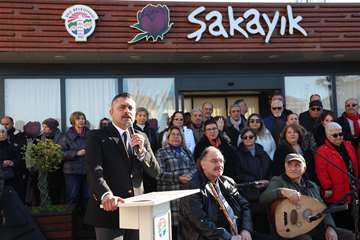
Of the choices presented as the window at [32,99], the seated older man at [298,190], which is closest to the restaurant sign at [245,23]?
the window at [32,99]

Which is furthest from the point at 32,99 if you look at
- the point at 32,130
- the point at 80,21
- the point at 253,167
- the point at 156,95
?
the point at 253,167

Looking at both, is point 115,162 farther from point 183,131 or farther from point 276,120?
point 276,120

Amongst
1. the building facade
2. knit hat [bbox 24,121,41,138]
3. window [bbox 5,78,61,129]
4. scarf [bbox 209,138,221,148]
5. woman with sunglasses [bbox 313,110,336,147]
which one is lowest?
scarf [bbox 209,138,221,148]

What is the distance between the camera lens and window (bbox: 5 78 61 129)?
938cm

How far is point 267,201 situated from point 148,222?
8.14ft

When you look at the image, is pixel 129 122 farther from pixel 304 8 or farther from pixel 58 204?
pixel 304 8

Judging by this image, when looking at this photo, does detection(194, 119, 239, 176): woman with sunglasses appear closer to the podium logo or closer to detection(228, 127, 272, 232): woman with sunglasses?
detection(228, 127, 272, 232): woman with sunglasses

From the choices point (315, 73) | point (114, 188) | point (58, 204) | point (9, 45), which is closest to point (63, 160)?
point (58, 204)

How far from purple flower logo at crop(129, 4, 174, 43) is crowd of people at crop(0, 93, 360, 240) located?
1.72 meters

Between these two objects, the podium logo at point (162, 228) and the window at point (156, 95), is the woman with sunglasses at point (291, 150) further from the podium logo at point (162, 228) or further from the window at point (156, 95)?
the window at point (156, 95)

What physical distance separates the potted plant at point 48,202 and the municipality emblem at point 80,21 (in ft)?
8.36

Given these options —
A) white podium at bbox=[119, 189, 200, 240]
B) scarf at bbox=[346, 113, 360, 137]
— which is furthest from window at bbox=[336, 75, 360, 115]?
white podium at bbox=[119, 189, 200, 240]

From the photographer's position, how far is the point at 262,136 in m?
6.60

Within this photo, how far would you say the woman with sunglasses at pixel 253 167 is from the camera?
18.4 feet
